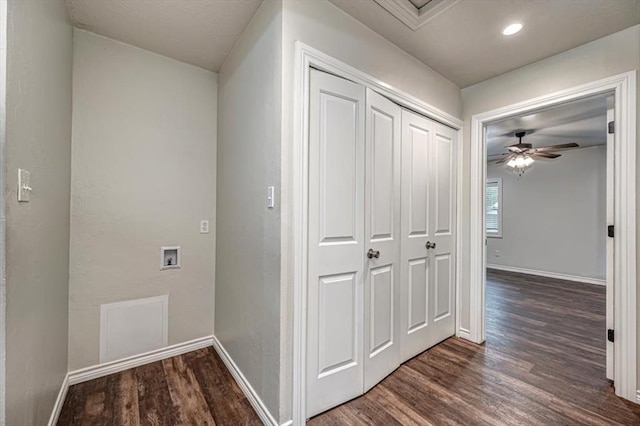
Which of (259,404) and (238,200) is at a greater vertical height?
(238,200)

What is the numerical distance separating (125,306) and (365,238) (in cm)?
194

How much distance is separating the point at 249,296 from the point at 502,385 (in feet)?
6.37

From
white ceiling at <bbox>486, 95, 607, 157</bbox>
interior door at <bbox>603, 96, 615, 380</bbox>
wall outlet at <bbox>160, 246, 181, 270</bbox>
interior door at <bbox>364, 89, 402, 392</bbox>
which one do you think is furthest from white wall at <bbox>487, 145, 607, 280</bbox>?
wall outlet at <bbox>160, 246, 181, 270</bbox>

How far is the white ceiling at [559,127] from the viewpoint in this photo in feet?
10.5

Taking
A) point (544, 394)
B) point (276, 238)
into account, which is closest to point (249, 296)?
point (276, 238)

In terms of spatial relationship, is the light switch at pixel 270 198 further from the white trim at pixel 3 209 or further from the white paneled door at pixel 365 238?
the white trim at pixel 3 209

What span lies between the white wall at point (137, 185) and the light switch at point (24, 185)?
0.89 m

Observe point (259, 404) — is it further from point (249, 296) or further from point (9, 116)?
point (9, 116)

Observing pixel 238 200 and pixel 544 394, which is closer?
pixel 544 394

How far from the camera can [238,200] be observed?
197 cm

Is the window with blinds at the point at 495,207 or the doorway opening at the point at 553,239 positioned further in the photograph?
the window with blinds at the point at 495,207

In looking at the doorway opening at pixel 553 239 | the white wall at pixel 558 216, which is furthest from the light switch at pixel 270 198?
the white wall at pixel 558 216

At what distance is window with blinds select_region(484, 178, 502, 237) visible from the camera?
6.01 m

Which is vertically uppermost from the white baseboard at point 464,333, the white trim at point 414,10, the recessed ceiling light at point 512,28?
the white trim at point 414,10
